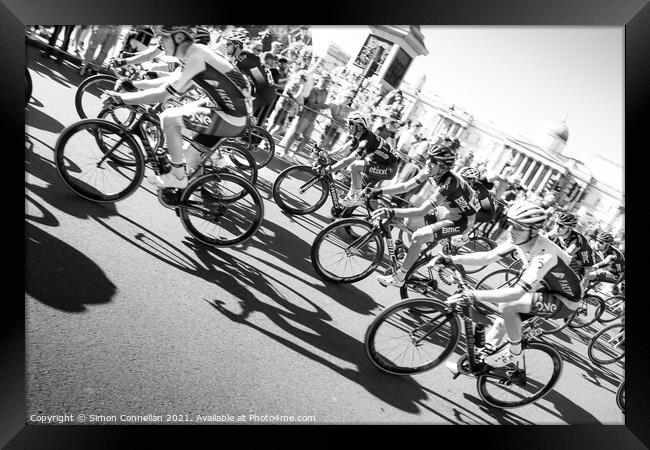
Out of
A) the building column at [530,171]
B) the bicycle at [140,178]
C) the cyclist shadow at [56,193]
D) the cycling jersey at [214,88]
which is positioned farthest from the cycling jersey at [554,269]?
the building column at [530,171]

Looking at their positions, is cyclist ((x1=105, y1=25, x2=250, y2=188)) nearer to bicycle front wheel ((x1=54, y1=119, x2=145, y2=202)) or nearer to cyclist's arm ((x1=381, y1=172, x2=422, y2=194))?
bicycle front wheel ((x1=54, y1=119, x2=145, y2=202))

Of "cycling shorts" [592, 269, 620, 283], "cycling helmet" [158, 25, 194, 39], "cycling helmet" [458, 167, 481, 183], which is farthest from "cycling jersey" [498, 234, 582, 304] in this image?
"cycling shorts" [592, 269, 620, 283]

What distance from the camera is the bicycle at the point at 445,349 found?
3.54m

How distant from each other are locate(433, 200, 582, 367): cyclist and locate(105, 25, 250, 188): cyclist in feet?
9.68

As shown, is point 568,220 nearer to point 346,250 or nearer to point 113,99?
point 346,250

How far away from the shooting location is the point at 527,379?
13.0ft

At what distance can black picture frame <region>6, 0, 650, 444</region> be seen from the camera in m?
2.66

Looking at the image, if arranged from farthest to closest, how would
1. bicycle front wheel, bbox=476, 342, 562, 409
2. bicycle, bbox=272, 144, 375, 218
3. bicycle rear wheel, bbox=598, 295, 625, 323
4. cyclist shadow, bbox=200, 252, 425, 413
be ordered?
bicycle rear wheel, bbox=598, 295, 625, 323 → bicycle, bbox=272, 144, 375, 218 → bicycle front wheel, bbox=476, 342, 562, 409 → cyclist shadow, bbox=200, 252, 425, 413

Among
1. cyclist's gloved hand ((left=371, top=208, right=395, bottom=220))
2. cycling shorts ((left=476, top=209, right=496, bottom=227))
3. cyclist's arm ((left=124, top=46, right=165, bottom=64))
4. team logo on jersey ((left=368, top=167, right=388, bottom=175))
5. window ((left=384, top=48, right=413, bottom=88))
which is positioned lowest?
cyclist's gloved hand ((left=371, top=208, right=395, bottom=220))

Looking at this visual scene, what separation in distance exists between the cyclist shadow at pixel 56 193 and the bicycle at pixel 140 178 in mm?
97

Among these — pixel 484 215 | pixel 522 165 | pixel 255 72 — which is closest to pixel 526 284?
pixel 484 215

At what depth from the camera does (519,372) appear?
3.78 meters

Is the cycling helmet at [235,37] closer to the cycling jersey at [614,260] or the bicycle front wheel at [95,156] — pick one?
the bicycle front wheel at [95,156]

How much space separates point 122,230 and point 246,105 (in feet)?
6.68
